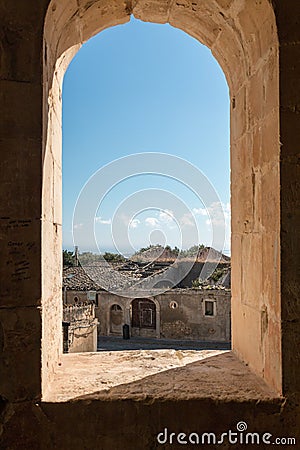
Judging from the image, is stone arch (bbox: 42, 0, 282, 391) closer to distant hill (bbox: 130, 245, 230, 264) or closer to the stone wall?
the stone wall

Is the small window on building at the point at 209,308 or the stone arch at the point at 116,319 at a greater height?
the small window on building at the point at 209,308

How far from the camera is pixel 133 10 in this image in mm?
2469

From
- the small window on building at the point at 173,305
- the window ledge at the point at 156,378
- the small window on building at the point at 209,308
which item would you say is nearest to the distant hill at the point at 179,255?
the small window on building at the point at 173,305

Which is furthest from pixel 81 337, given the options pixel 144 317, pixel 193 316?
pixel 144 317

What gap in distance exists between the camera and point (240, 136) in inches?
99.5

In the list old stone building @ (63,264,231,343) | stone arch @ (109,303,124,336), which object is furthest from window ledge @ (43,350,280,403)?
stone arch @ (109,303,124,336)

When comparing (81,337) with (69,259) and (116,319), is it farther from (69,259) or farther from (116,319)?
(69,259)

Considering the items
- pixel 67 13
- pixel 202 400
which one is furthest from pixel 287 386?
pixel 67 13

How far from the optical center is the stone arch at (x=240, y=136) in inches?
77.5

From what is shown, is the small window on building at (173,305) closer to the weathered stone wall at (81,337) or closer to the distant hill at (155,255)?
the distant hill at (155,255)

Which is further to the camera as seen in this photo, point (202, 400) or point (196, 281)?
point (196, 281)

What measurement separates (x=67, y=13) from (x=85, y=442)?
2.10m

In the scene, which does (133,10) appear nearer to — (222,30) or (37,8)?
(222,30)

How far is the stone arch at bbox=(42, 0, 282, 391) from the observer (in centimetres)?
197
